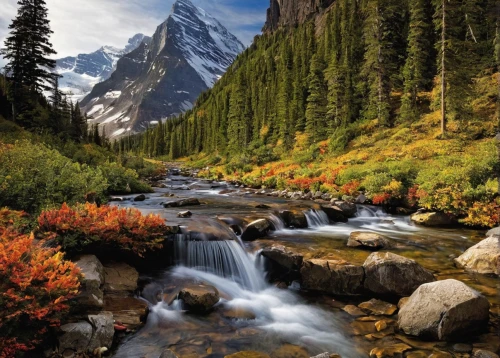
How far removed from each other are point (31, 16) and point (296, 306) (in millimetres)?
41992

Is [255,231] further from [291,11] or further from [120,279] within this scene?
[291,11]

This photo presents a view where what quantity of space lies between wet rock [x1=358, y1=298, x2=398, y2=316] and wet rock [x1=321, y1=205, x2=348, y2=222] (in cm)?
924

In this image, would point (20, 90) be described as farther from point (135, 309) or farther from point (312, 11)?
point (312, 11)

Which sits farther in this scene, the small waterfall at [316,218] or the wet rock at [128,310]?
the small waterfall at [316,218]

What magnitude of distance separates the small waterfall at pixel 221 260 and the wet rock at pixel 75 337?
4673mm

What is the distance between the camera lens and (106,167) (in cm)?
2522

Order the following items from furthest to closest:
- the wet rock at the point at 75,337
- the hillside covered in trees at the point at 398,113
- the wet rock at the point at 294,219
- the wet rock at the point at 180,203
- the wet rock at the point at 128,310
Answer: the hillside covered in trees at the point at 398,113 → the wet rock at the point at 180,203 → the wet rock at the point at 294,219 → the wet rock at the point at 128,310 → the wet rock at the point at 75,337

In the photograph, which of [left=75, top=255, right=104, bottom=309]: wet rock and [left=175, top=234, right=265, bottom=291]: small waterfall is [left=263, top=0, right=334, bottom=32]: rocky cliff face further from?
[left=75, top=255, right=104, bottom=309]: wet rock

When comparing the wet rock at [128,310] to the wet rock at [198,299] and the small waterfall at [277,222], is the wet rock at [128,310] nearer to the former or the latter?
the wet rock at [198,299]

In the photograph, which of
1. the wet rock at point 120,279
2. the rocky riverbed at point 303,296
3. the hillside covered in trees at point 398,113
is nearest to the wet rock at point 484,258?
the rocky riverbed at point 303,296

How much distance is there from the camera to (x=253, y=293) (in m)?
9.21

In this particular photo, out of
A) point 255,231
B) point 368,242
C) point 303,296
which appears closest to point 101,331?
point 303,296

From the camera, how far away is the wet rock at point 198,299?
25.2 ft

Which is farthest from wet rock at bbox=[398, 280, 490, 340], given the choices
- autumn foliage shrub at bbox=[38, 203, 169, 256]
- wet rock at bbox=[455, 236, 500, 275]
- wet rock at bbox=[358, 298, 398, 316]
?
autumn foliage shrub at bbox=[38, 203, 169, 256]
